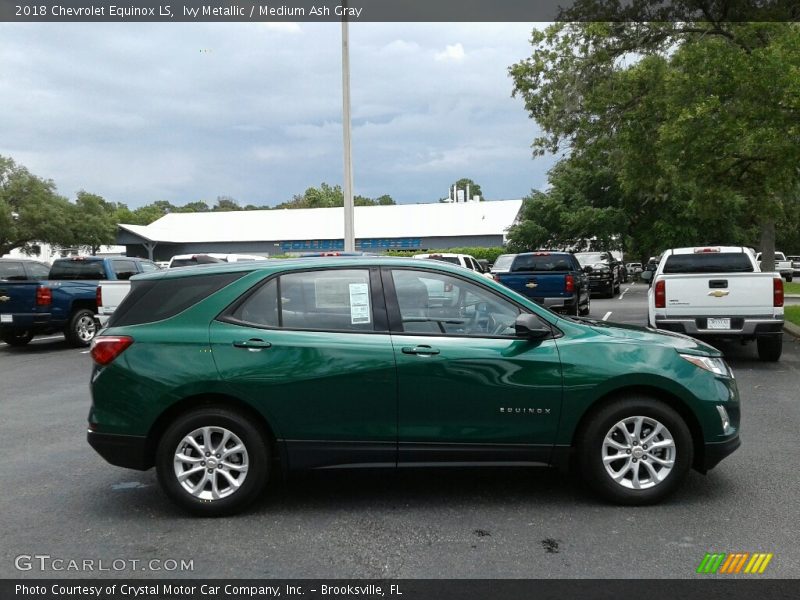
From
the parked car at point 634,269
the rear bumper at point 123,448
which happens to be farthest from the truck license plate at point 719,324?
the parked car at point 634,269

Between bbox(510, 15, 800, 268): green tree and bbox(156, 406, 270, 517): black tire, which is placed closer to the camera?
bbox(156, 406, 270, 517): black tire

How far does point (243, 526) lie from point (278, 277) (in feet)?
5.43

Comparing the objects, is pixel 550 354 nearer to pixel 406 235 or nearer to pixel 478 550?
pixel 478 550

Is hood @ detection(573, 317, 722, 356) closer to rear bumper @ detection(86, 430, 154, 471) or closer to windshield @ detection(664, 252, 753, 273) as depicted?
rear bumper @ detection(86, 430, 154, 471)

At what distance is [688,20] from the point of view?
59.7ft

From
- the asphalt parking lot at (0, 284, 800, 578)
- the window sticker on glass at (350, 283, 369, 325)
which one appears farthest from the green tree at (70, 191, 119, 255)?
the window sticker on glass at (350, 283, 369, 325)

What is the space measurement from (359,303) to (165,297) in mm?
1336

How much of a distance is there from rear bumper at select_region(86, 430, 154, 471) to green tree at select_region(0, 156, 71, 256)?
54644mm

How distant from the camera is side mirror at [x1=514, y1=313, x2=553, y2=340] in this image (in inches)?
192

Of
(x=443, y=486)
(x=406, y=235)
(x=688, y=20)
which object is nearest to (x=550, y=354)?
(x=443, y=486)

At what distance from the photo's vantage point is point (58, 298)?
14945mm

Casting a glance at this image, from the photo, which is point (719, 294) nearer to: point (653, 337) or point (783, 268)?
point (653, 337)

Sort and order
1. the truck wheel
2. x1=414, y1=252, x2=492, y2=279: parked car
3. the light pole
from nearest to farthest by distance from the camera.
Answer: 1. the truck wheel
2. the light pole
3. x1=414, y1=252, x2=492, y2=279: parked car

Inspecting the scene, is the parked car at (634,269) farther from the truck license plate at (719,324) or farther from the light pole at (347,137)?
the truck license plate at (719,324)
